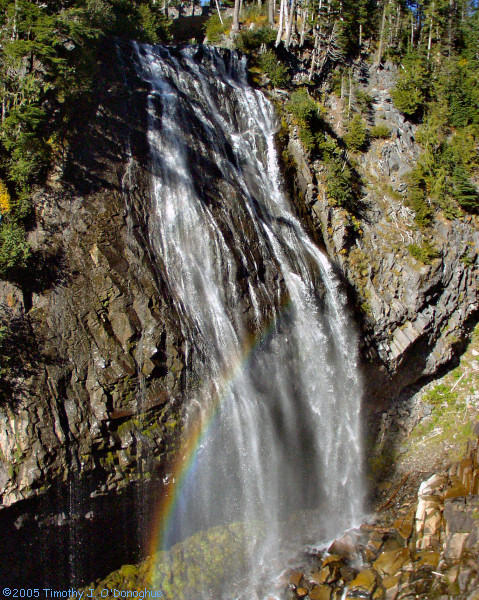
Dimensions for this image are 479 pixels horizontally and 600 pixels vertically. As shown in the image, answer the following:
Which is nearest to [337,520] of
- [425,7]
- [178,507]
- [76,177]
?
[178,507]

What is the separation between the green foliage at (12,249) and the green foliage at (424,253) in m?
15.8

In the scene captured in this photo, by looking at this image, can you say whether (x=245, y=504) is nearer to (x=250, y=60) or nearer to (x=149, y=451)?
(x=149, y=451)

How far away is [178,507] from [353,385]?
26.1 feet

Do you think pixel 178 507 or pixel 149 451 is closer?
pixel 149 451

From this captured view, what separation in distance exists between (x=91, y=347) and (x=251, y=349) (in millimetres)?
5185

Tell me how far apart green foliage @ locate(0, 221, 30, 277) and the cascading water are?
4.11 m

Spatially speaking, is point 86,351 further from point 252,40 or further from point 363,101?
point 252,40

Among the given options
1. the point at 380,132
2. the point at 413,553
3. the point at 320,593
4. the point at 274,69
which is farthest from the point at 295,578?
the point at 274,69

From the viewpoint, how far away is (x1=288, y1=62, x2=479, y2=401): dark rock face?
1947 centimetres

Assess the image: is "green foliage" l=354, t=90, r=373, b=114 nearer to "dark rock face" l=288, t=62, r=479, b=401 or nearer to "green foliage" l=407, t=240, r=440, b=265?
"dark rock face" l=288, t=62, r=479, b=401

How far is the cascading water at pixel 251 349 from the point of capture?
1491 centimetres

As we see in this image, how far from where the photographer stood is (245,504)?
15.4 meters

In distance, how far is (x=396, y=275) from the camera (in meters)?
20.3

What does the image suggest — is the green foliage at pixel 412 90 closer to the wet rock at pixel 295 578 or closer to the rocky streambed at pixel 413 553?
the rocky streambed at pixel 413 553
